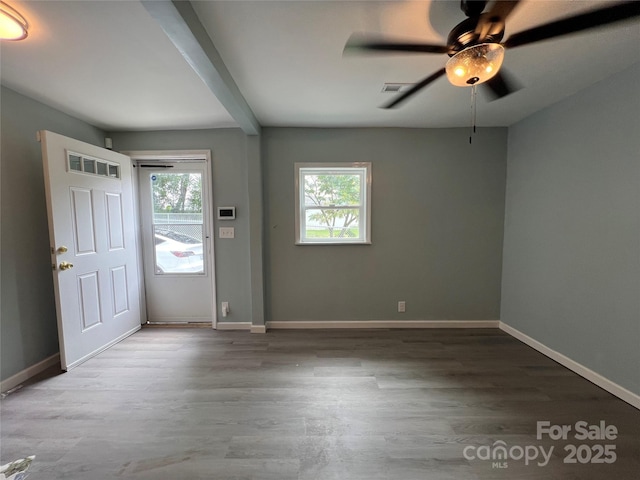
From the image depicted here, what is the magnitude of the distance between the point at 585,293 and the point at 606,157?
1086 mm

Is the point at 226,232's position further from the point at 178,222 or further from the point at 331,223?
the point at 331,223

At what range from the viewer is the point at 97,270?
241 cm

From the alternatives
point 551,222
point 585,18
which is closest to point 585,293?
point 551,222

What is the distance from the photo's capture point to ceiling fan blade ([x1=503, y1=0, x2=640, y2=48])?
995 mm

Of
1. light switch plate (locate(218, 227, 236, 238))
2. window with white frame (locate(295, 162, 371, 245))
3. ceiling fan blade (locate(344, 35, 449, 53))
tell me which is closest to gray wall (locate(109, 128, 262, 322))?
light switch plate (locate(218, 227, 236, 238))

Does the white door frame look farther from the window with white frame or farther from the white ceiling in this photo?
the window with white frame

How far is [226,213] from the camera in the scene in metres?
2.86

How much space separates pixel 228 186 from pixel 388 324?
8.32ft

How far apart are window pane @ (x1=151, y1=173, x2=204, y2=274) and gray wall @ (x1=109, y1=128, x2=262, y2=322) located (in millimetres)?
311

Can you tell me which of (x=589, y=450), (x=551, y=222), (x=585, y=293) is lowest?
(x=589, y=450)

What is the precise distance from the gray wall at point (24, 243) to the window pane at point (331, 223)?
8.14 feet

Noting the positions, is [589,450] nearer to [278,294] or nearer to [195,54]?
[278,294]

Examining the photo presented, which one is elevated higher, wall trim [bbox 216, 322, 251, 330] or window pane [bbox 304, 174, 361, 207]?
window pane [bbox 304, 174, 361, 207]

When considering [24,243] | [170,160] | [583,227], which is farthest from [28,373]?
[583,227]
